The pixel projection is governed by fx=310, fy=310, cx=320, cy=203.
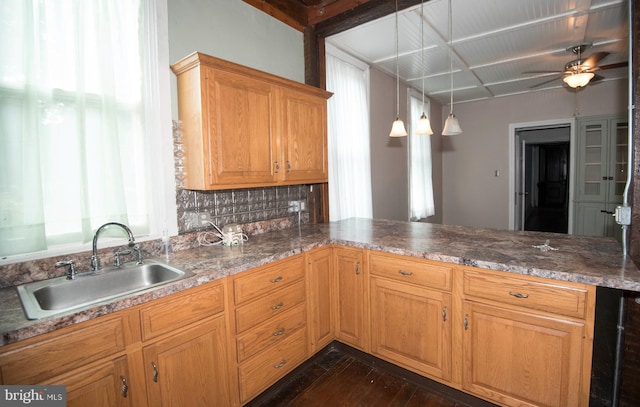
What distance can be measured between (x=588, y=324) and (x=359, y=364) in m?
1.38

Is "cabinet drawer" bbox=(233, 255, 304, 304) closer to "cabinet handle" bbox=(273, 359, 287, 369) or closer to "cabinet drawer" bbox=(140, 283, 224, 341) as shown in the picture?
"cabinet drawer" bbox=(140, 283, 224, 341)

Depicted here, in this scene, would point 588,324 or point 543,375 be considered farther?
point 543,375

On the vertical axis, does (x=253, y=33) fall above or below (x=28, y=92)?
above

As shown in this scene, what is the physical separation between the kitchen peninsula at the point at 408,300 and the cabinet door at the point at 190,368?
0.03 meters

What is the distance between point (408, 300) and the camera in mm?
1920

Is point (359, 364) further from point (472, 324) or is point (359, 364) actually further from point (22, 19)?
point (22, 19)

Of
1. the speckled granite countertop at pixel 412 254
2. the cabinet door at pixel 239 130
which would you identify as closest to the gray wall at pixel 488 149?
the speckled granite countertop at pixel 412 254

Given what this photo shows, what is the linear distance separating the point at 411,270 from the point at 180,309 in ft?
4.20

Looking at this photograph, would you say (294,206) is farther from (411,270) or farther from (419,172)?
(419,172)

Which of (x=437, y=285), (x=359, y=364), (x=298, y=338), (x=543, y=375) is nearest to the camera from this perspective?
(x=543, y=375)

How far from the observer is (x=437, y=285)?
5.84 feet

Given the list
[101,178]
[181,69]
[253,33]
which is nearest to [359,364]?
[101,178]

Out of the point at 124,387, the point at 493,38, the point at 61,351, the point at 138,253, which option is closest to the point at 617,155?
the point at 493,38

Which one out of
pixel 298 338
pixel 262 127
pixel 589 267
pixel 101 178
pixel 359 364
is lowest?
pixel 359 364
